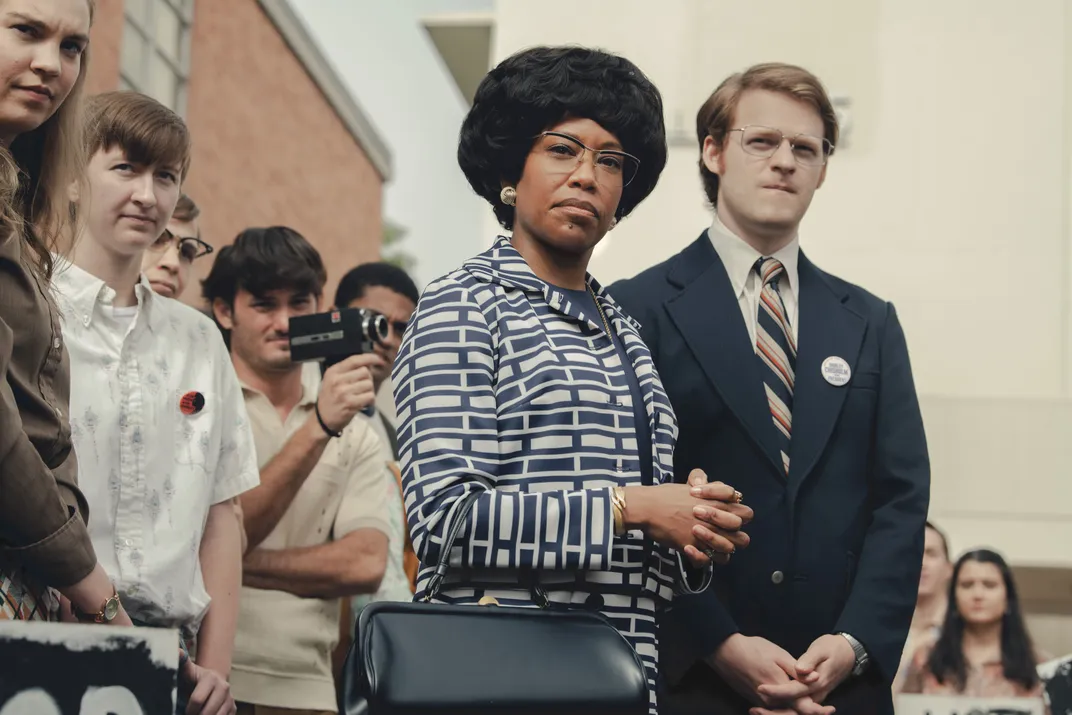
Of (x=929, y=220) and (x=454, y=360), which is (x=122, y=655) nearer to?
(x=454, y=360)

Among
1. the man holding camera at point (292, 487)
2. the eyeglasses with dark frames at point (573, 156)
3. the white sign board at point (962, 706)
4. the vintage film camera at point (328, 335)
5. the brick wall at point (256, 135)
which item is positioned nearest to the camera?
the eyeglasses with dark frames at point (573, 156)

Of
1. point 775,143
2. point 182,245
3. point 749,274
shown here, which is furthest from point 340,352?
point 775,143

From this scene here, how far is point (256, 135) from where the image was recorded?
1806 cm

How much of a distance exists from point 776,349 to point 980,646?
418 cm

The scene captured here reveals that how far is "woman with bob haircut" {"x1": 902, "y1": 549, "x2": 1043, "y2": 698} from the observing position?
6414 mm

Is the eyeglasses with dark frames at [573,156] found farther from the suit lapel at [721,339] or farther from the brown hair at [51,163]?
the brown hair at [51,163]

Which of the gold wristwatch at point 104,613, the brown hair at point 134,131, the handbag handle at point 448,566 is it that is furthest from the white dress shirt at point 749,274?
the gold wristwatch at point 104,613

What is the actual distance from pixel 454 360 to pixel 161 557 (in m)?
0.83

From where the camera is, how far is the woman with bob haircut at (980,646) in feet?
21.0

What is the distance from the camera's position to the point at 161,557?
2.78 m

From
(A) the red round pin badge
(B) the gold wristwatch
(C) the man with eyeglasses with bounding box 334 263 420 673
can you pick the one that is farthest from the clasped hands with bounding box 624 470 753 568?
(C) the man with eyeglasses with bounding box 334 263 420 673

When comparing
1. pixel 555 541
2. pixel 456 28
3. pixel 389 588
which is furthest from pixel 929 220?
pixel 555 541

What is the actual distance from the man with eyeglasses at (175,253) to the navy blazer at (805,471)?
1.33 m

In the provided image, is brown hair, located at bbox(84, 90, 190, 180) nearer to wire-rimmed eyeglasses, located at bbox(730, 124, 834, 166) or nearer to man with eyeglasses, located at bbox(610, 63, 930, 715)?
man with eyeglasses, located at bbox(610, 63, 930, 715)
